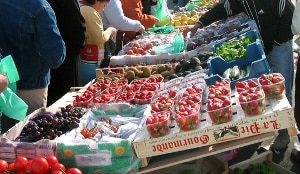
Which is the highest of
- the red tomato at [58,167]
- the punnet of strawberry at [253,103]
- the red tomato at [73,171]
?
the punnet of strawberry at [253,103]

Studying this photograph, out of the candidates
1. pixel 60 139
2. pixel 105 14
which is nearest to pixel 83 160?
pixel 60 139

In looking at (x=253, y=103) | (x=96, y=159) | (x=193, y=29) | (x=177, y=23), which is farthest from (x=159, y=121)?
(x=177, y=23)

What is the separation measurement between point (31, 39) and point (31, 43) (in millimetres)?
44

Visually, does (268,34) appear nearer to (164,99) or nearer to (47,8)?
(164,99)

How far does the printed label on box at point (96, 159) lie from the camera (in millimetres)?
2804

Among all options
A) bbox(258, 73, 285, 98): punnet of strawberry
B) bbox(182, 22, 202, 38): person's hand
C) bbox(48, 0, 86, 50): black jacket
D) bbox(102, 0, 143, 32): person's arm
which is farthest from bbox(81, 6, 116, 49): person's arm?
bbox(258, 73, 285, 98): punnet of strawberry

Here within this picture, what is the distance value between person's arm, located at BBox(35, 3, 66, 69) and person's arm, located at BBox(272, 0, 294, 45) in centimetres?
258

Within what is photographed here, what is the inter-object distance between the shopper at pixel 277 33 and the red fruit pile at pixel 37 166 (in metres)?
2.85

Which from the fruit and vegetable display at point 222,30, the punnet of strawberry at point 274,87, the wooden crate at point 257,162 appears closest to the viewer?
the punnet of strawberry at point 274,87

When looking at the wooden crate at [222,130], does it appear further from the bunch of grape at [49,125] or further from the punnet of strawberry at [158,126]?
the bunch of grape at [49,125]

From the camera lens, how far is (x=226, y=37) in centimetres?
499

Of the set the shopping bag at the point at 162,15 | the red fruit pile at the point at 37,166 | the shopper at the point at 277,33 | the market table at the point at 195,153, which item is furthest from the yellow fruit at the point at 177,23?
the red fruit pile at the point at 37,166

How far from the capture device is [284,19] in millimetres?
4629

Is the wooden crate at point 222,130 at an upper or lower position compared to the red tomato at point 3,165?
upper
